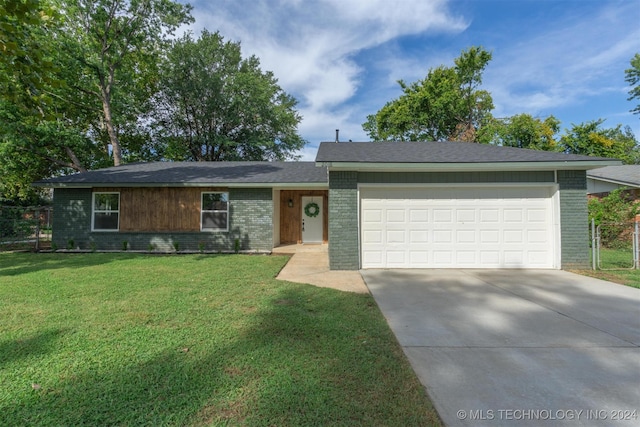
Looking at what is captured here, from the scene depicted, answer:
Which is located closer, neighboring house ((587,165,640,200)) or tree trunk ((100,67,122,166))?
neighboring house ((587,165,640,200))

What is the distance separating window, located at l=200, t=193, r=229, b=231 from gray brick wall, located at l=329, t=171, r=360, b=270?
523 cm

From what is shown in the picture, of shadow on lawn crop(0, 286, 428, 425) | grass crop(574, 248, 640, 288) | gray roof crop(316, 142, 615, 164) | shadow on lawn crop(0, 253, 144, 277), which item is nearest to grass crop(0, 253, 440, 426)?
shadow on lawn crop(0, 286, 428, 425)

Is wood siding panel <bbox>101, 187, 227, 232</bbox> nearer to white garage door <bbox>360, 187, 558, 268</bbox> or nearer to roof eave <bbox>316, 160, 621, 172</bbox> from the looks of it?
roof eave <bbox>316, 160, 621, 172</bbox>

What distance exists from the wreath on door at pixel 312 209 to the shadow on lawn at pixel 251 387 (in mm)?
9525

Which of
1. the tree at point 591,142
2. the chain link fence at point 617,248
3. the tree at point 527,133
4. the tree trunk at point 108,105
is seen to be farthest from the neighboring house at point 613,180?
the tree trunk at point 108,105

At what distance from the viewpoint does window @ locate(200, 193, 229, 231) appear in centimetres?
1112

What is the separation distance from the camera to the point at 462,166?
7398 mm

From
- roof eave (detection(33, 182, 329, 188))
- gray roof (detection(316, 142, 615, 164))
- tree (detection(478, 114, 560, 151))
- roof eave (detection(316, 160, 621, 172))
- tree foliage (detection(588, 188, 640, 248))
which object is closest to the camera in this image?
roof eave (detection(316, 160, 621, 172))

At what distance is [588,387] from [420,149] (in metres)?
7.64

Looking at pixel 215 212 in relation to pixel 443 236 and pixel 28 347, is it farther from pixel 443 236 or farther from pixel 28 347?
pixel 28 347

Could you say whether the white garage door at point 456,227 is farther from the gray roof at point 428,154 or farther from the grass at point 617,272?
the grass at point 617,272

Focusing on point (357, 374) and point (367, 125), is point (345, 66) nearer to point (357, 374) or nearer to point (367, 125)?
point (357, 374)

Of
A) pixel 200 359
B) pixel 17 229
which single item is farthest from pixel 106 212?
pixel 200 359

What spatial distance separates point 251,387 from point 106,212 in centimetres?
1167
